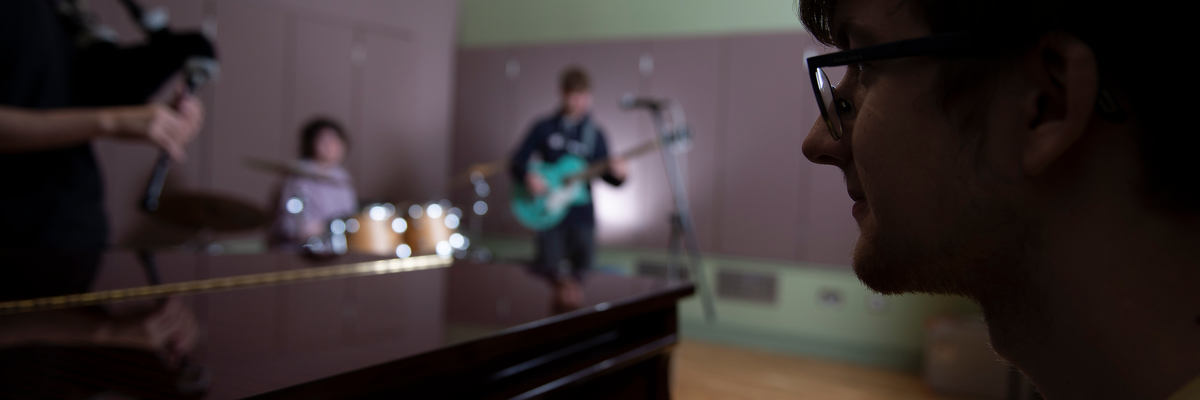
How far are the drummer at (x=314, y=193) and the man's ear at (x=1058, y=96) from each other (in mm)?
3230

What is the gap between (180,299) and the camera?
91 centimetres

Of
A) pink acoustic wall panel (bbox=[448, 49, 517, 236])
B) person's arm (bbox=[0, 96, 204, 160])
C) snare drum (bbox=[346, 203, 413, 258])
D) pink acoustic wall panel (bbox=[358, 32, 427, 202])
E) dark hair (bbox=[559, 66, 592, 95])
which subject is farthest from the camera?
pink acoustic wall panel (bbox=[448, 49, 517, 236])

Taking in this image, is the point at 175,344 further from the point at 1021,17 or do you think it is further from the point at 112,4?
the point at 112,4

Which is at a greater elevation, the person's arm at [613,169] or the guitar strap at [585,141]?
the guitar strap at [585,141]

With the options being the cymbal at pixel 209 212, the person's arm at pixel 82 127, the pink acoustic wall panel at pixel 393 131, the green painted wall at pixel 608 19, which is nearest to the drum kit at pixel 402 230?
the cymbal at pixel 209 212

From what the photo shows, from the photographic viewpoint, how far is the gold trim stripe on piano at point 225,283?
0.84 meters

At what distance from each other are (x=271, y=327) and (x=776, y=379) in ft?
9.86

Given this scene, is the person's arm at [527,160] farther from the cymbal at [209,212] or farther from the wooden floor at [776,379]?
the cymbal at [209,212]

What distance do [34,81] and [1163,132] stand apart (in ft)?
5.63

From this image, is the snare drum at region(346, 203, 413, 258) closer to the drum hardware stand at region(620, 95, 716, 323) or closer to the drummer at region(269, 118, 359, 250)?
the drummer at region(269, 118, 359, 250)

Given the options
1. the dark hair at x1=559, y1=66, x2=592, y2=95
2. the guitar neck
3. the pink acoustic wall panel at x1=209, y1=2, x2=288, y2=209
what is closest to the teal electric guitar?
the guitar neck

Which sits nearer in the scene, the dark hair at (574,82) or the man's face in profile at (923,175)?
the man's face in profile at (923,175)

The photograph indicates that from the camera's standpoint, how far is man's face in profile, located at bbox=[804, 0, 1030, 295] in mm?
417

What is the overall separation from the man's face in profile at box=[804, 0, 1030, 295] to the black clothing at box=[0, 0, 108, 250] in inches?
57.6
